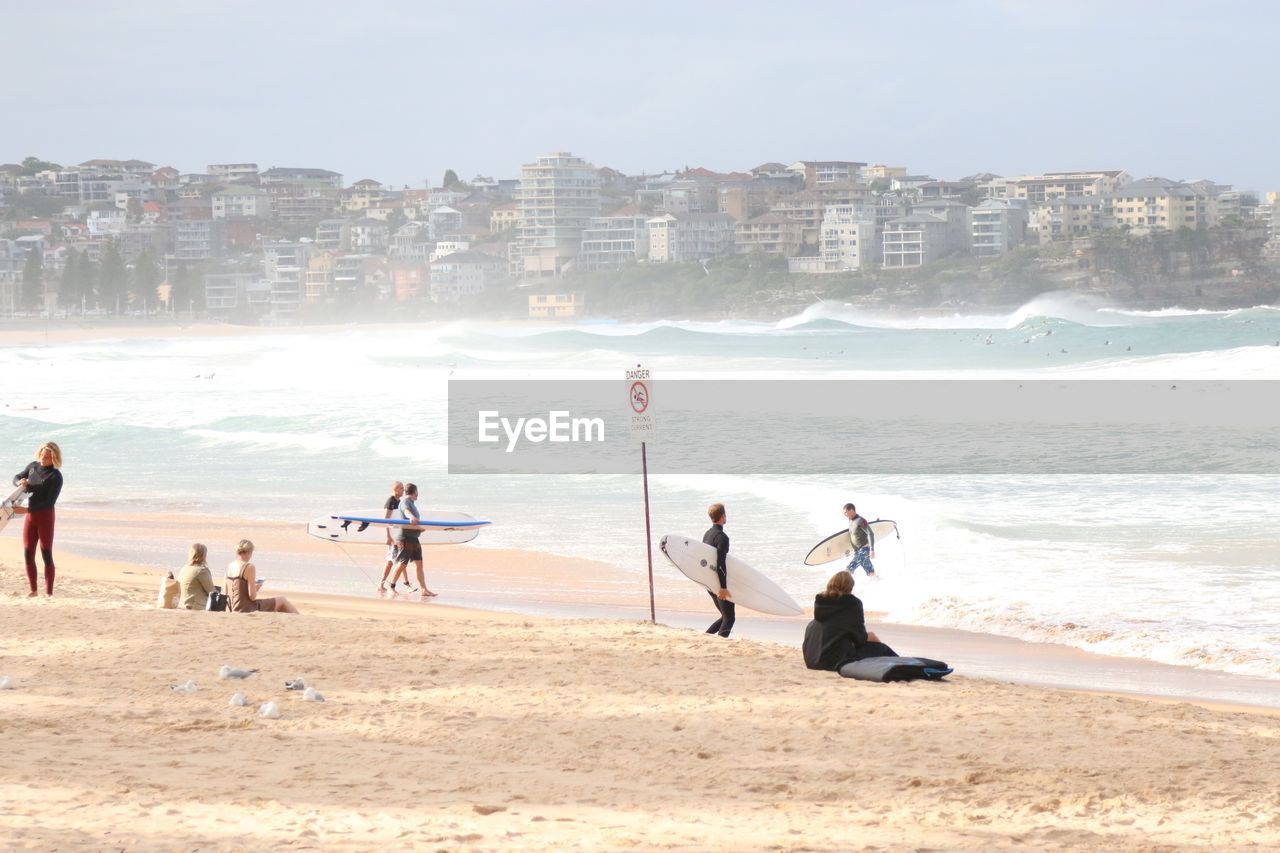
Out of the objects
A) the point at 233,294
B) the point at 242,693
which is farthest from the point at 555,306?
the point at 242,693

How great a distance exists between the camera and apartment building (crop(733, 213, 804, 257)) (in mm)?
140000

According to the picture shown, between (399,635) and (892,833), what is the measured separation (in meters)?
5.03

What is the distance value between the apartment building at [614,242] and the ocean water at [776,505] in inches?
3824

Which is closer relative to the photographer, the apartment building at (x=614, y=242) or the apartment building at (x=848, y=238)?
the apartment building at (x=848, y=238)

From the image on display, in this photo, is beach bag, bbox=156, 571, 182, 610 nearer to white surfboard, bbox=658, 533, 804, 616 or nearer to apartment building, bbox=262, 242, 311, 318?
white surfboard, bbox=658, 533, 804, 616

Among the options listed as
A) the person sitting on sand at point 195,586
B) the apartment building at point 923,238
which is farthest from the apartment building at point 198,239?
the person sitting on sand at point 195,586

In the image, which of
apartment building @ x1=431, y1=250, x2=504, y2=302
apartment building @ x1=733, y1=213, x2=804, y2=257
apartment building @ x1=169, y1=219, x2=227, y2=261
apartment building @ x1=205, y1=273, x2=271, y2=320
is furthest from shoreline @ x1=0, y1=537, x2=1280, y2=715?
apartment building @ x1=169, y1=219, x2=227, y2=261

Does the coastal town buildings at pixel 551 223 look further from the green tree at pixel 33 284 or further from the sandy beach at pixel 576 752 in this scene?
the sandy beach at pixel 576 752

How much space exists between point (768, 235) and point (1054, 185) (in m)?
29.9

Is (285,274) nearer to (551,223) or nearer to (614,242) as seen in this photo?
(551,223)

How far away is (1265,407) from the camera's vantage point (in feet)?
111

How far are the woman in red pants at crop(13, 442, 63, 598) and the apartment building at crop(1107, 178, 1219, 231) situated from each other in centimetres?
11411

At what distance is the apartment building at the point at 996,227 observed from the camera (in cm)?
12456

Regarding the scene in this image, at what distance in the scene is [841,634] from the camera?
8938 millimetres
